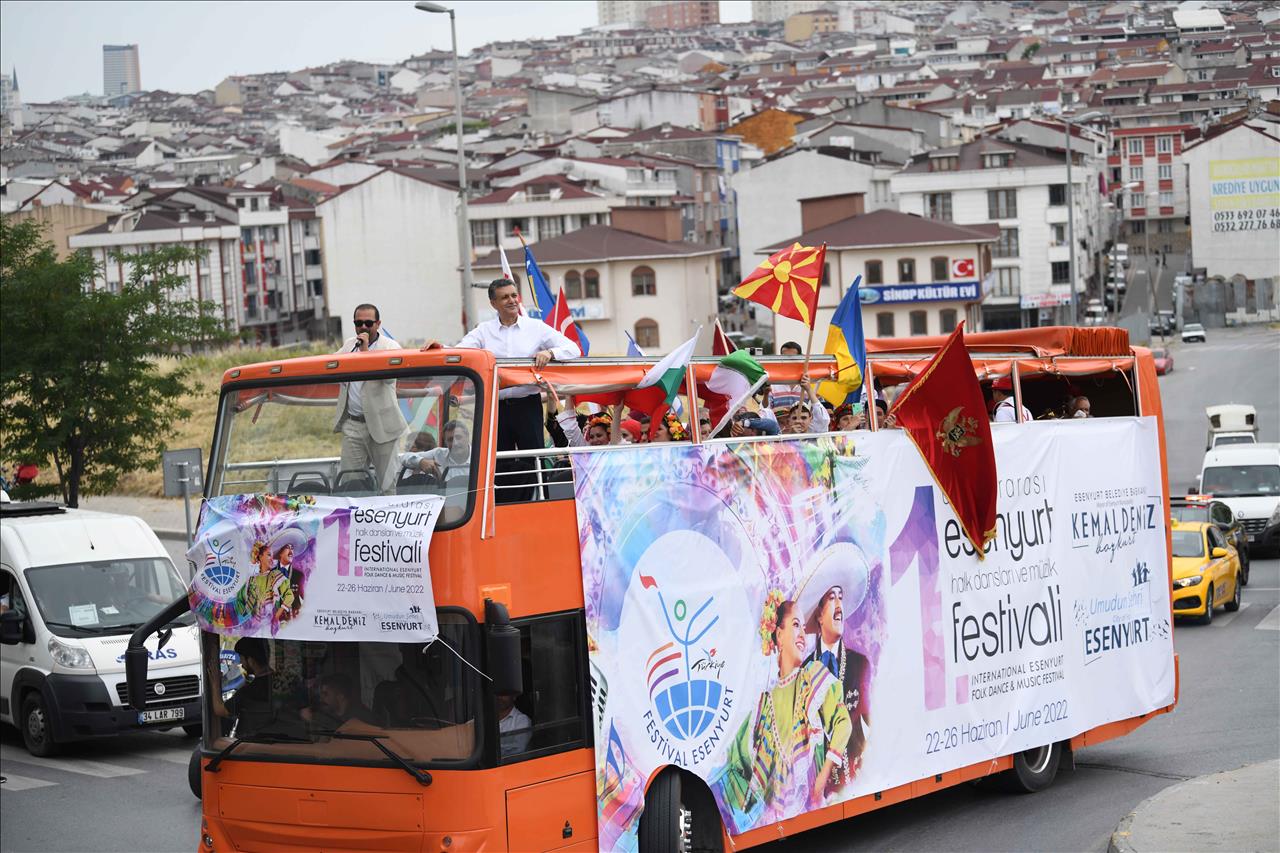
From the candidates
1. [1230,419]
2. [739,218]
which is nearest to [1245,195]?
[1230,419]

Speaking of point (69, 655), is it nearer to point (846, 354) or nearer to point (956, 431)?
point (846, 354)

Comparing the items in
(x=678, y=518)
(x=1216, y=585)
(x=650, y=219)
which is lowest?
(x=1216, y=585)

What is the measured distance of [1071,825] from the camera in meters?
12.4

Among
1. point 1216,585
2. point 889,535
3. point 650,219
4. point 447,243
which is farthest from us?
point 447,243

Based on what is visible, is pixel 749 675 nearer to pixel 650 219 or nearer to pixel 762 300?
pixel 762 300

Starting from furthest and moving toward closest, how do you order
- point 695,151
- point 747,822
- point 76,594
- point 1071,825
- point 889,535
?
1. point 695,151
2. point 76,594
3. point 1071,825
4. point 889,535
5. point 747,822

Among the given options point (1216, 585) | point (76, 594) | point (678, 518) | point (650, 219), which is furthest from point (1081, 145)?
point (678, 518)

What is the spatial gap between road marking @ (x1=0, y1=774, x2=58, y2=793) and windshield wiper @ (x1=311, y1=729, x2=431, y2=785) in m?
8.03

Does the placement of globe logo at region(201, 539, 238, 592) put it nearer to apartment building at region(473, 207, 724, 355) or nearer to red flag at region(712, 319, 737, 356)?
red flag at region(712, 319, 737, 356)

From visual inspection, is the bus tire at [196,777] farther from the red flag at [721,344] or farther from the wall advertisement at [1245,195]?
the wall advertisement at [1245,195]

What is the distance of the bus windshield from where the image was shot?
28.8 feet

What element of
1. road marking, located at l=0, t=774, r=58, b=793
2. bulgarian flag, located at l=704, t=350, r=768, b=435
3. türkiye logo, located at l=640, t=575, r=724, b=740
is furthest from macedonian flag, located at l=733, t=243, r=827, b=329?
road marking, located at l=0, t=774, r=58, b=793

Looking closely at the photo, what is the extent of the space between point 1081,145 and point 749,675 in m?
80.4

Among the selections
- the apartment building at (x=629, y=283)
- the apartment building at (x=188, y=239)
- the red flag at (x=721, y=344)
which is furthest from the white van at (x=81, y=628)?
the apartment building at (x=188, y=239)
